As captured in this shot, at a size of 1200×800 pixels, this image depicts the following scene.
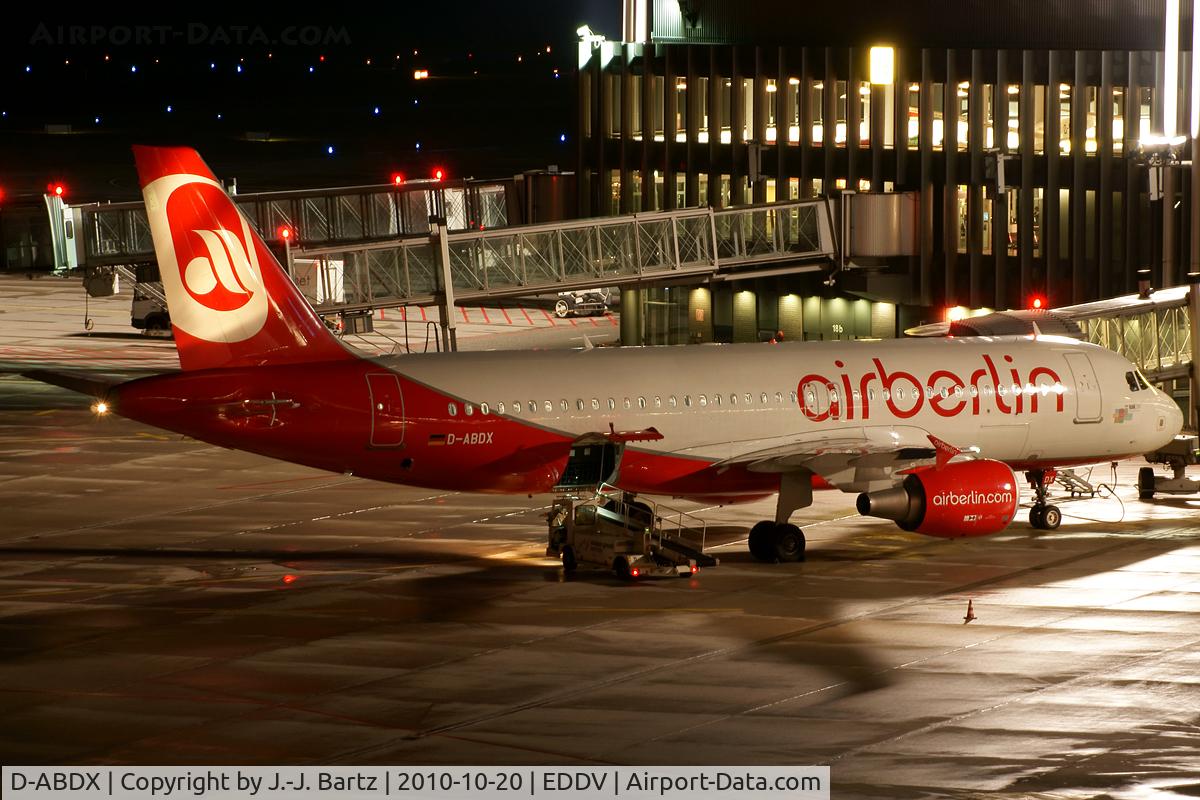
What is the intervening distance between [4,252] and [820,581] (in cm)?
8139

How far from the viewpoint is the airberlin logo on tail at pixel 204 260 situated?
32.6 m

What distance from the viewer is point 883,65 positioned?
64.6 meters

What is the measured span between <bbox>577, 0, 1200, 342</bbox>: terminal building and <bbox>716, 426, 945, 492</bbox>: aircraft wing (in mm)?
15083

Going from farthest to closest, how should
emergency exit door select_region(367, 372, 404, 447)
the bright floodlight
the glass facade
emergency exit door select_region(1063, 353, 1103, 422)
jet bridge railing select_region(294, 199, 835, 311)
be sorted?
1. the bright floodlight
2. the glass facade
3. jet bridge railing select_region(294, 199, 835, 311)
4. emergency exit door select_region(1063, 353, 1103, 422)
5. emergency exit door select_region(367, 372, 404, 447)

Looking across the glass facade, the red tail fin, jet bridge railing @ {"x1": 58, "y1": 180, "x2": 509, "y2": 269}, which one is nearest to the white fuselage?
the red tail fin

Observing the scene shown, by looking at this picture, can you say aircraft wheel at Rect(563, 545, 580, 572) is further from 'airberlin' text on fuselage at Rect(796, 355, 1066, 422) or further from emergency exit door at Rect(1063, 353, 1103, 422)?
emergency exit door at Rect(1063, 353, 1103, 422)

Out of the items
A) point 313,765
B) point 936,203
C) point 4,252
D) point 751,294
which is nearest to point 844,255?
point 936,203

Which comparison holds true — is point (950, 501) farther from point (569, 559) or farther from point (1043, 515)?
point (569, 559)

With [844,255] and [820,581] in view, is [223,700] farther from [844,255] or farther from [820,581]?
[844,255]

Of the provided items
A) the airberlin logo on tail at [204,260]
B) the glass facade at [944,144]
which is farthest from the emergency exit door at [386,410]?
the glass facade at [944,144]

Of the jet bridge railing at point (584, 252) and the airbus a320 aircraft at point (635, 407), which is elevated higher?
the jet bridge railing at point (584, 252)

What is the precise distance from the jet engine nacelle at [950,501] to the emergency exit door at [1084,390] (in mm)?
5963

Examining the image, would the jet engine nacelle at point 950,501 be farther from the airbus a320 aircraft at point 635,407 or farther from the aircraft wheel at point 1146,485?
the aircraft wheel at point 1146,485

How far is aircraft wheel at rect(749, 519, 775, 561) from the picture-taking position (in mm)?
34969
